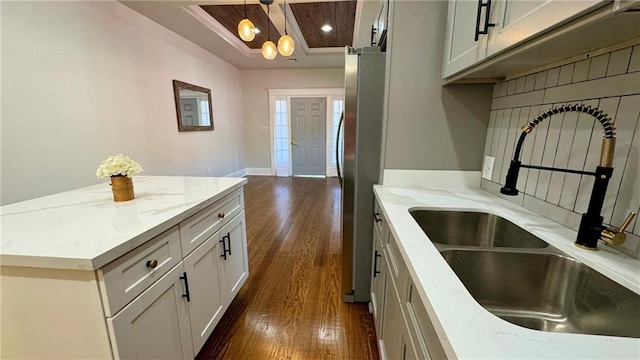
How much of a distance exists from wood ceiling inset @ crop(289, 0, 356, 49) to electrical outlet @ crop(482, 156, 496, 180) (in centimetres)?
253

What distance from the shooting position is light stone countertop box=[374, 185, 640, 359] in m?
0.45

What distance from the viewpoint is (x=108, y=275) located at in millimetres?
823

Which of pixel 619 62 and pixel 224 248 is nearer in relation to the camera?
pixel 619 62

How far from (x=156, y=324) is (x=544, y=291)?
1398 millimetres

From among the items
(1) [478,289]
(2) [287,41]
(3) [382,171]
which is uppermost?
(2) [287,41]

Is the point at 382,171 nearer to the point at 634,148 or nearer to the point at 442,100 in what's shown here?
the point at 442,100

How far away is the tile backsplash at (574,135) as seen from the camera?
78cm

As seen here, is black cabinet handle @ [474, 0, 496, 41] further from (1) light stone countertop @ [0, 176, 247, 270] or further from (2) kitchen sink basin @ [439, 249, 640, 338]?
(1) light stone countertop @ [0, 176, 247, 270]

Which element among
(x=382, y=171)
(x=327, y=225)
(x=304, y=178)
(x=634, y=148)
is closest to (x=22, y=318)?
(x=382, y=171)

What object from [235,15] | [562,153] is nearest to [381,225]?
[562,153]

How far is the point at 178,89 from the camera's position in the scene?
12.5 ft

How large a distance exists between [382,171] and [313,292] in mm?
1086

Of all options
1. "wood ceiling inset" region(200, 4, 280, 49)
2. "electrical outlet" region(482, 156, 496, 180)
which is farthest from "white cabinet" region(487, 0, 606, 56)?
"wood ceiling inset" region(200, 4, 280, 49)

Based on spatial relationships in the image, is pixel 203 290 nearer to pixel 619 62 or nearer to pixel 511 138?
pixel 511 138
